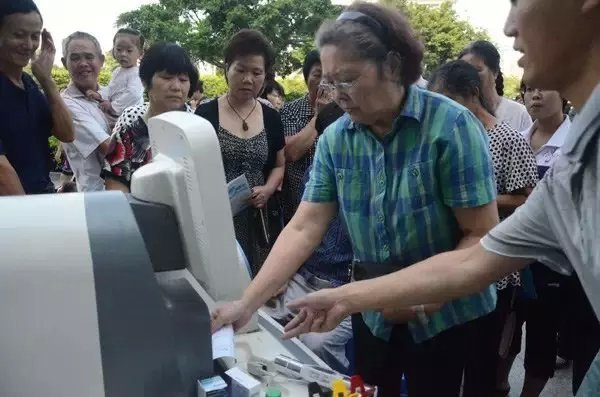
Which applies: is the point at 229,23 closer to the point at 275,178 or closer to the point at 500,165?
the point at 275,178

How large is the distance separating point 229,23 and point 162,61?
21.5 metres

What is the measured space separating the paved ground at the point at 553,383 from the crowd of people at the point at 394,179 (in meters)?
0.19

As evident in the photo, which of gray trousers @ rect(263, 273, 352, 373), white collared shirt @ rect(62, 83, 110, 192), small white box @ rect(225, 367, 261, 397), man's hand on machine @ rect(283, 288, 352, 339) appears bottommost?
gray trousers @ rect(263, 273, 352, 373)

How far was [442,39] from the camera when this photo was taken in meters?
27.4

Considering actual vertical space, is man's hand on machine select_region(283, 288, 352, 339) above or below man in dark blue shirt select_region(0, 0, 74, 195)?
below

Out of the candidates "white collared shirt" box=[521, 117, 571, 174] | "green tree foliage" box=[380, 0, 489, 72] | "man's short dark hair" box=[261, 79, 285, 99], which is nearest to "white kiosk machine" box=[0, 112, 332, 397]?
"white collared shirt" box=[521, 117, 571, 174]

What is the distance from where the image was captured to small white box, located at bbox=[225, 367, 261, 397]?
3.26 ft

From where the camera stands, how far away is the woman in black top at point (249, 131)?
8.38ft

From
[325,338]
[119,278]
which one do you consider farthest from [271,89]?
[119,278]

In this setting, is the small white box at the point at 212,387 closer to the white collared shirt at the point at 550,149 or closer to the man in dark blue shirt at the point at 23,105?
the man in dark blue shirt at the point at 23,105

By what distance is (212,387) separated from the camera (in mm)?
963

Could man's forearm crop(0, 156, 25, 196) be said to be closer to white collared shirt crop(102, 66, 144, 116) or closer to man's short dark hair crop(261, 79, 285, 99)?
white collared shirt crop(102, 66, 144, 116)

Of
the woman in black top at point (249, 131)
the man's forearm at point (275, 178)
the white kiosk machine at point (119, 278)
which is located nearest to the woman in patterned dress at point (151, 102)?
the woman in black top at point (249, 131)

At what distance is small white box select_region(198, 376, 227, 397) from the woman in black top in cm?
152
